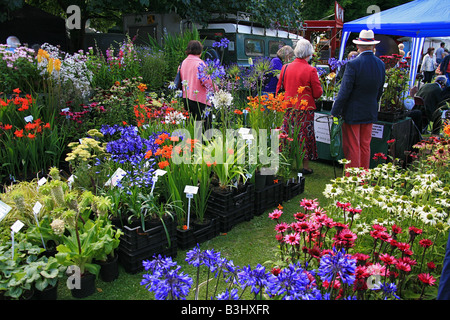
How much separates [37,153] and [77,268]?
2032mm

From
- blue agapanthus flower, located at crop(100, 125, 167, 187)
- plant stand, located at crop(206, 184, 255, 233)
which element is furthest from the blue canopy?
blue agapanthus flower, located at crop(100, 125, 167, 187)

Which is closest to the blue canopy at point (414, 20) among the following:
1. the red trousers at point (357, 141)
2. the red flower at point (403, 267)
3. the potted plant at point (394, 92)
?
the potted plant at point (394, 92)

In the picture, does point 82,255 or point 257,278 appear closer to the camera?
point 257,278

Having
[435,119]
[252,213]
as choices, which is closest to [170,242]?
[252,213]

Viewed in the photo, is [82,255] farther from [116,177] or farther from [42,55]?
[42,55]

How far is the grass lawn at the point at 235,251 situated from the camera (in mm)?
2582

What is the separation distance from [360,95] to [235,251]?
8.30 feet

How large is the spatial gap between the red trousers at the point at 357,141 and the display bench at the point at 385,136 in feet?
1.21

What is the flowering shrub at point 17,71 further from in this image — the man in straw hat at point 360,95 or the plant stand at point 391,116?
the plant stand at point 391,116

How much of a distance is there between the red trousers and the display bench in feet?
1.21

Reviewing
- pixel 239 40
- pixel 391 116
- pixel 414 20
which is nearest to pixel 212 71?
pixel 391 116

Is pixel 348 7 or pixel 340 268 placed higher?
pixel 348 7

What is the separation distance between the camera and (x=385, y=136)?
5.04 m

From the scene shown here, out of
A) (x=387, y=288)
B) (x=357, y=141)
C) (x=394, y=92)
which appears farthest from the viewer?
(x=394, y=92)
